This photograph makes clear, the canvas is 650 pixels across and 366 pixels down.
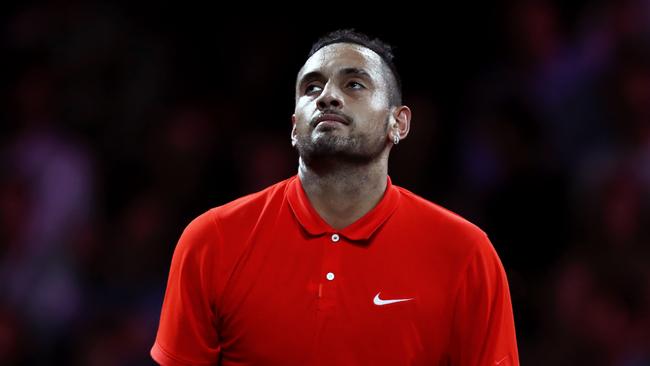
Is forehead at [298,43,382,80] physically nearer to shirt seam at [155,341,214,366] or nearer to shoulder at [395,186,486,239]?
shoulder at [395,186,486,239]

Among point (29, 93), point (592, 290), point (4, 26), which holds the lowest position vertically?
point (592, 290)

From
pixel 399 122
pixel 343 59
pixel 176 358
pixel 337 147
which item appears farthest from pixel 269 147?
pixel 176 358

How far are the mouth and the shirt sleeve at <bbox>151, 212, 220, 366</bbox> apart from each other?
40cm

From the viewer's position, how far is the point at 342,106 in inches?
113

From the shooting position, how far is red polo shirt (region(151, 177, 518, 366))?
2.74 m

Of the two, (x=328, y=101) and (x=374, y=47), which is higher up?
(x=374, y=47)

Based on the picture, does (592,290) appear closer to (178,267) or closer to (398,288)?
(398,288)

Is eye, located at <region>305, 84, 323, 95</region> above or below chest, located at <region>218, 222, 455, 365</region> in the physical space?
above

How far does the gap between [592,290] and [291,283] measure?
2.00m

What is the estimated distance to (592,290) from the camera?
4.39 m

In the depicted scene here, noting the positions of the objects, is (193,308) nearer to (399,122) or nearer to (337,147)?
(337,147)

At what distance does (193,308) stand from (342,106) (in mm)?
666

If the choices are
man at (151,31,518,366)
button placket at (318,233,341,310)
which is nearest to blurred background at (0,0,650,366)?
man at (151,31,518,366)

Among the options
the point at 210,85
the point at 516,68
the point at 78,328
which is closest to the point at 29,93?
the point at 210,85
